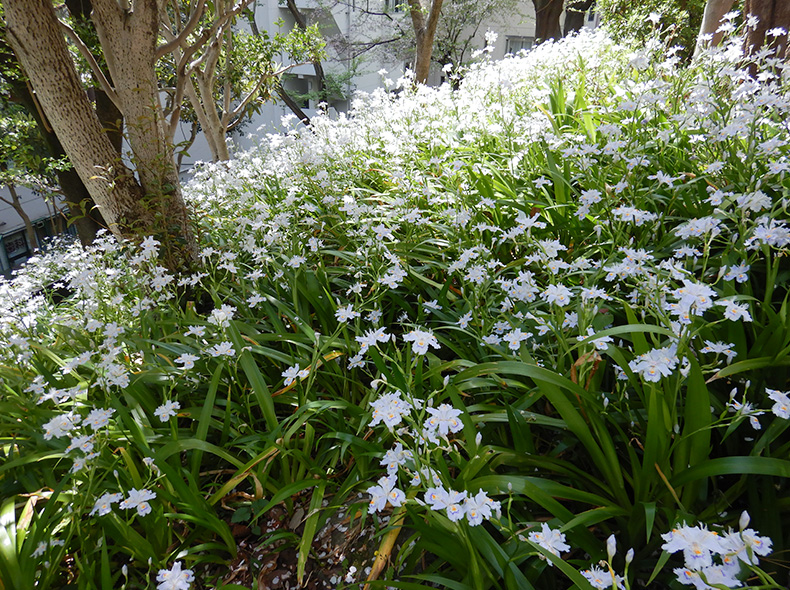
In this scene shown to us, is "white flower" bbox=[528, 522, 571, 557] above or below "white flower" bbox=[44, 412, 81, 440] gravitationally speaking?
below

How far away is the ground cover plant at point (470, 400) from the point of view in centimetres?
115

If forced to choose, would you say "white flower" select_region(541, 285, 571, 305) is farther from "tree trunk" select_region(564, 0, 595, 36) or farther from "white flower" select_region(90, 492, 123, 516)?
"tree trunk" select_region(564, 0, 595, 36)

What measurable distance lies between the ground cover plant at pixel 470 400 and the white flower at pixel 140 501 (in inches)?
0.6

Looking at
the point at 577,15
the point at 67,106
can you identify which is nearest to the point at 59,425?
the point at 67,106

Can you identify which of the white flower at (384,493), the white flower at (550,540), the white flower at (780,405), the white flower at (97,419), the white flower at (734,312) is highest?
the white flower at (734,312)

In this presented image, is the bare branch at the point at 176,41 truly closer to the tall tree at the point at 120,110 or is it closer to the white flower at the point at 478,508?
the tall tree at the point at 120,110

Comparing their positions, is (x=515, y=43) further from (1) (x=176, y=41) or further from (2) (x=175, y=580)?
(2) (x=175, y=580)

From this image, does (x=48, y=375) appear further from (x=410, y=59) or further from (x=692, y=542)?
(x=410, y=59)

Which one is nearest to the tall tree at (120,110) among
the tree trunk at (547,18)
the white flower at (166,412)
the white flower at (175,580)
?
the white flower at (166,412)

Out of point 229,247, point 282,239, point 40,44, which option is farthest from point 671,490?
point 40,44

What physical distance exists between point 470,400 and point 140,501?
44.5 inches

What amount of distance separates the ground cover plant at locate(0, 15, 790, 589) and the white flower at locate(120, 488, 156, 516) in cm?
1

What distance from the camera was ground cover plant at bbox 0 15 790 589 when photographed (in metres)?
1.15

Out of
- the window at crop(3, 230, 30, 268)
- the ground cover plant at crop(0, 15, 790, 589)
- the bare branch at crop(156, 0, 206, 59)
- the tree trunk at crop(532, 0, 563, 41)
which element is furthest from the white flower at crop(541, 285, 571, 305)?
the window at crop(3, 230, 30, 268)
